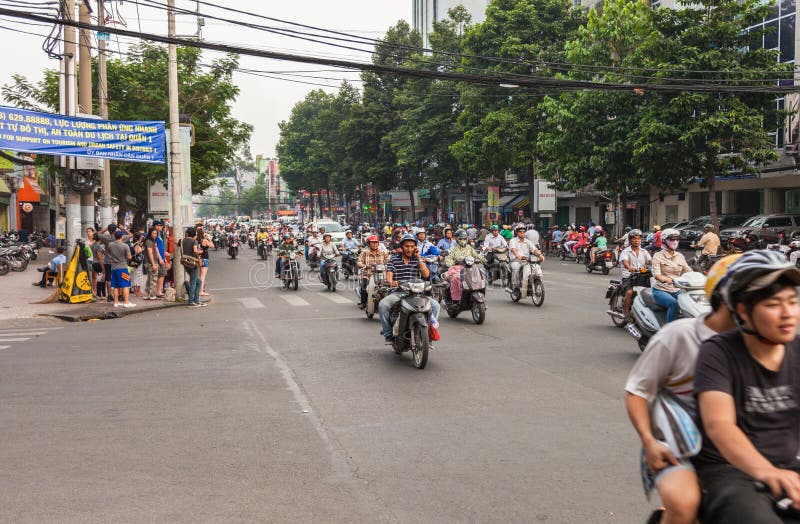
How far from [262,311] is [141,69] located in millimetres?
19504

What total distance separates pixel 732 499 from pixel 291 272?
18.9 metres

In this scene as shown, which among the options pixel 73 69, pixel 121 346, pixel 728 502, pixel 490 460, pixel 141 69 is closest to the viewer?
pixel 728 502

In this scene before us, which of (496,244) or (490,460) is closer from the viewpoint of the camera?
(490,460)

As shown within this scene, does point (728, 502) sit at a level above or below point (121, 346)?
above

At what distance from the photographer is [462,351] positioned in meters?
10.0

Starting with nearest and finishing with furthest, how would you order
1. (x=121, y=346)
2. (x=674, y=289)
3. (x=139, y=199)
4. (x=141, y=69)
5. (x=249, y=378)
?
(x=249, y=378) < (x=674, y=289) < (x=121, y=346) < (x=141, y=69) < (x=139, y=199)

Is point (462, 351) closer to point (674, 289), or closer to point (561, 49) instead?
point (674, 289)

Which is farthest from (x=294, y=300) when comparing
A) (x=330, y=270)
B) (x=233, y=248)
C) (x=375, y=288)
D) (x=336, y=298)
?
(x=233, y=248)

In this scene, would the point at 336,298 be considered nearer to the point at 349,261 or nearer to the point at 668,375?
the point at 349,261

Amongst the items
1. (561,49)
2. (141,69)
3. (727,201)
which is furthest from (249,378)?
(727,201)

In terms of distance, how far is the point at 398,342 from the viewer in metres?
9.48

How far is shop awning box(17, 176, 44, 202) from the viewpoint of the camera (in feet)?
143

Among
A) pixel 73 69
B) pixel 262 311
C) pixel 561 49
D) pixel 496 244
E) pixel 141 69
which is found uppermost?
pixel 561 49

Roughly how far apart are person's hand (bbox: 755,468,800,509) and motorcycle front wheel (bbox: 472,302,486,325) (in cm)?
1037
